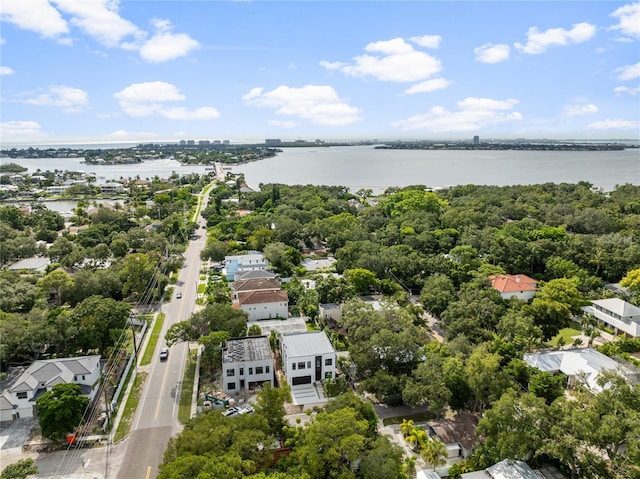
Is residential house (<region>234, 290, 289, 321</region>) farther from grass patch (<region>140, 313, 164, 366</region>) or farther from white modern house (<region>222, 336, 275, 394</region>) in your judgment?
white modern house (<region>222, 336, 275, 394</region>)

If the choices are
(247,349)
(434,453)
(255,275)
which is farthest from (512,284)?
(247,349)

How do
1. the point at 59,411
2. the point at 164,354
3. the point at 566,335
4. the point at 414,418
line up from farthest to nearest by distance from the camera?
the point at 566,335, the point at 164,354, the point at 414,418, the point at 59,411

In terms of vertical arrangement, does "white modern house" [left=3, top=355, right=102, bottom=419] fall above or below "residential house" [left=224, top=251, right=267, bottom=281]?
below

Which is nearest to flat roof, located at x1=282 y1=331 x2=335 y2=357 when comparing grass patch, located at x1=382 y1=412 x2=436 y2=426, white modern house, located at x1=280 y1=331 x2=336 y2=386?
white modern house, located at x1=280 y1=331 x2=336 y2=386

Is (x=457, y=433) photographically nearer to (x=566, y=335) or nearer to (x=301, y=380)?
(x=301, y=380)

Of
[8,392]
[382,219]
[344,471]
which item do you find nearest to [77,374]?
[8,392]
